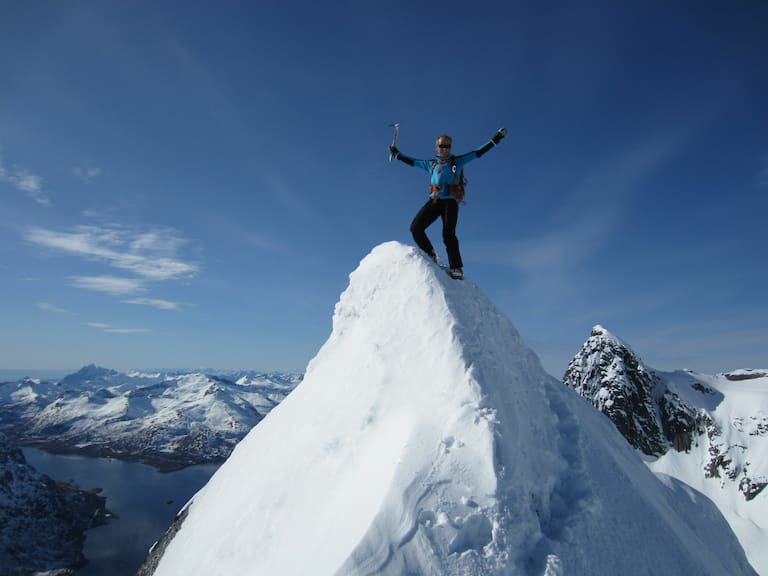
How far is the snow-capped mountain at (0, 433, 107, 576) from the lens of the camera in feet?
330

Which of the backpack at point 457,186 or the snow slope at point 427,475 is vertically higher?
the backpack at point 457,186

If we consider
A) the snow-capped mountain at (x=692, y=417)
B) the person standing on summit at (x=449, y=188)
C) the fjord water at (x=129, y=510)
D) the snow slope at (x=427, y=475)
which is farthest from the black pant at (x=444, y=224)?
the fjord water at (x=129, y=510)

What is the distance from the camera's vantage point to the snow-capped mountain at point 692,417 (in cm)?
8800

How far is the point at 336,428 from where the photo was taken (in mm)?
6172

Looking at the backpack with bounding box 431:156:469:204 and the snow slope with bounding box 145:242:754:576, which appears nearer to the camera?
the snow slope with bounding box 145:242:754:576

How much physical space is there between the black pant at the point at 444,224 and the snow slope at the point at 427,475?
27.8 inches

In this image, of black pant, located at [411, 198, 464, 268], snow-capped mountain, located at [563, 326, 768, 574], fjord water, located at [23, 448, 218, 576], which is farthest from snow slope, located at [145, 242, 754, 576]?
fjord water, located at [23, 448, 218, 576]

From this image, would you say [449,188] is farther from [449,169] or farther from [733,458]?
[733,458]

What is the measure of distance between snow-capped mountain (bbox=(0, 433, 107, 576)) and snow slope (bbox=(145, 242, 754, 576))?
133 m

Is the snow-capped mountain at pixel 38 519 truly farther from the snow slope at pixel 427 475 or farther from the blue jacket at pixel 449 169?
the blue jacket at pixel 449 169

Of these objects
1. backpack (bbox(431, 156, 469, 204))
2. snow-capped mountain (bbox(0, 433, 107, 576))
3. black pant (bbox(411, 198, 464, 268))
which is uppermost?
backpack (bbox(431, 156, 469, 204))

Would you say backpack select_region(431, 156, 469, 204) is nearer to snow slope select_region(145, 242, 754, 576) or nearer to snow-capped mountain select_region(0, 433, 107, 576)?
snow slope select_region(145, 242, 754, 576)

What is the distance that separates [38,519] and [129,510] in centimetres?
2648

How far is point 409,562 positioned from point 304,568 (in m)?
1.17
